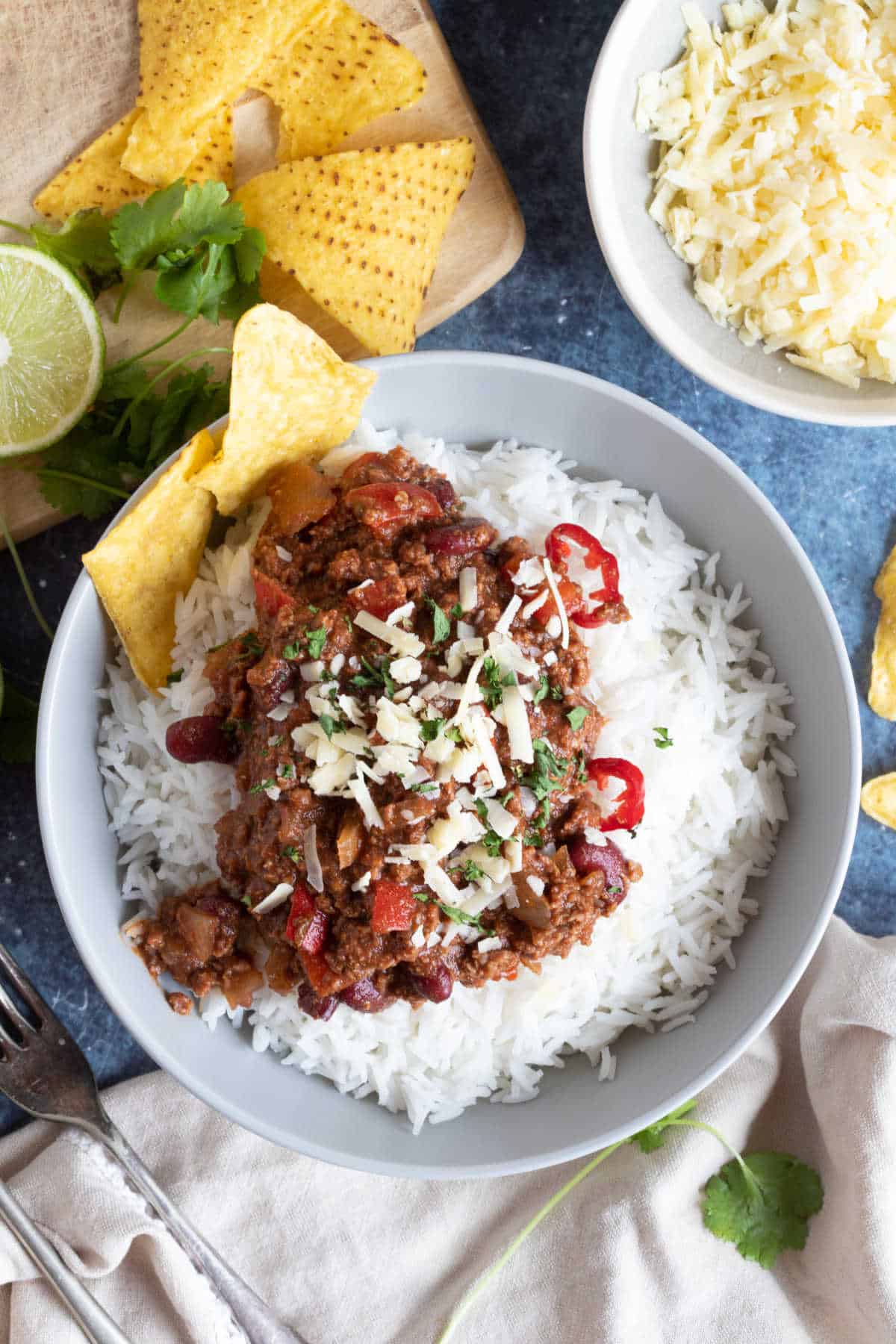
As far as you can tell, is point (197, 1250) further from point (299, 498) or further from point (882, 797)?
point (882, 797)

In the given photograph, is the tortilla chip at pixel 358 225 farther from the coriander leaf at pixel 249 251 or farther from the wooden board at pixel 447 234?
the wooden board at pixel 447 234

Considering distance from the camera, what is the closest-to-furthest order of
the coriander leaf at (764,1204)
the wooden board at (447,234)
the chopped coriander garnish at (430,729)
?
the chopped coriander garnish at (430,729)
the wooden board at (447,234)
the coriander leaf at (764,1204)

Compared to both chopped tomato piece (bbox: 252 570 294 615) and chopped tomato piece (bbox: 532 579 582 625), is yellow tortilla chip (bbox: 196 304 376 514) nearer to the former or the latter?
chopped tomato piece (bbox: 252 570 294 615)

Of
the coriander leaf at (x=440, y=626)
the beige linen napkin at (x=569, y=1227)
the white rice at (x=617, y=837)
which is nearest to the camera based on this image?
the coriander leaf at (x=440, y=626)

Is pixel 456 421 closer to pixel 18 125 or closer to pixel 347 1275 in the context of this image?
pixel 18 125

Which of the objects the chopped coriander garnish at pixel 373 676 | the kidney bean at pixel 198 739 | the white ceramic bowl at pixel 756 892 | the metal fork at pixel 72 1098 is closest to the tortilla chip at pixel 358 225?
the white ceramic bowl at pixel 756 892

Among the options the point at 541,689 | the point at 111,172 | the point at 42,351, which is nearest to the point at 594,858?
the point at 541,689
